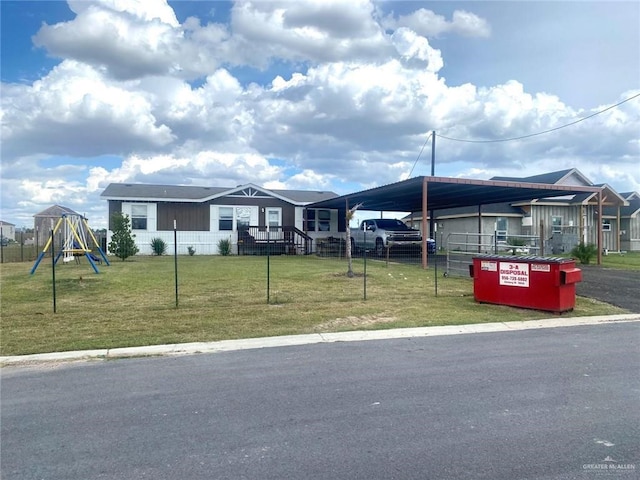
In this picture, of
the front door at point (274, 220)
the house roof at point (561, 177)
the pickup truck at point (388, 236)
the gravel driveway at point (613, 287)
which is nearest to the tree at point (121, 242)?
the front door at point (274, 220)

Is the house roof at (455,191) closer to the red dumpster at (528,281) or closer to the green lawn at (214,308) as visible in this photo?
the green lawn at (214,308)

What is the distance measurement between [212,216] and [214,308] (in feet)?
65.7

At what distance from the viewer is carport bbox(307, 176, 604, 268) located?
1885 centimetres

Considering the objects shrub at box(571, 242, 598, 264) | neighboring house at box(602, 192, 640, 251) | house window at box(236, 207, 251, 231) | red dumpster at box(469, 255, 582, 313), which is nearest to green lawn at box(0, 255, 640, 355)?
red dumpster at box(469, 255, 582, 313)

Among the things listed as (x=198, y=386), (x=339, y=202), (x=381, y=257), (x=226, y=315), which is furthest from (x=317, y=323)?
(x=339, y=202)

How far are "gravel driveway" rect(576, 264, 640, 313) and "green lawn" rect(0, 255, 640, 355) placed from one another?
69 cm

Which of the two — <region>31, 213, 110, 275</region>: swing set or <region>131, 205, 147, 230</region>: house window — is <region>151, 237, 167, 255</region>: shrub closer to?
<region>131, 205, 147, 230</region>: house window

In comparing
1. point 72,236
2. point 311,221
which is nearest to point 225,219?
point 311,221

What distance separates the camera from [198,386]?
5320mm

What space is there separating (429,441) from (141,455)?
218cm

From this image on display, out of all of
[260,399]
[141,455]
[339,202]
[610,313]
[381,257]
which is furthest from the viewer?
[339,202]

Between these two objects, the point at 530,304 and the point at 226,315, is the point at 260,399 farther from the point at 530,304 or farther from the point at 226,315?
the point at 530,304

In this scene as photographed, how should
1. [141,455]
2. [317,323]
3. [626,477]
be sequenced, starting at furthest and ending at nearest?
[317,323]
[141,455]
[626,477]

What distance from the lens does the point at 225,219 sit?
29828 millimetres
